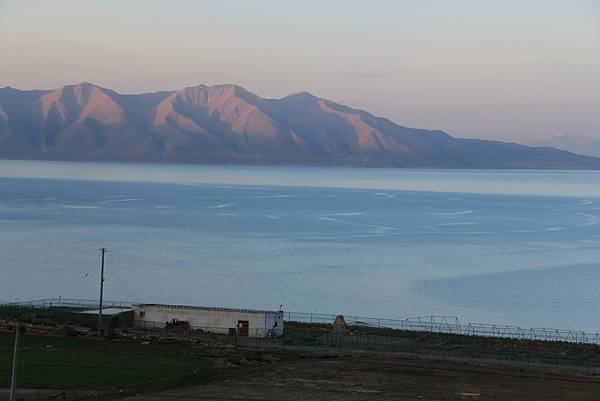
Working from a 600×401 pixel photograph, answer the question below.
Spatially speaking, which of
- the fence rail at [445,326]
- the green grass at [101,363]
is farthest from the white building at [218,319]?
the fence rail at [445,326]

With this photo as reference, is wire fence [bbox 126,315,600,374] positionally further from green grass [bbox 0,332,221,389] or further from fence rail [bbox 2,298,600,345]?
fence rail [bbox 2,298,600,345]

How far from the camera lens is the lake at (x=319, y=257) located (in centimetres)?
5075

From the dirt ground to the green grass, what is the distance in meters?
1.47

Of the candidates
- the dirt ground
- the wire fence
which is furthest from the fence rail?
the dirt ground

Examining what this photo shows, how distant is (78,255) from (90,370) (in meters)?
42.8

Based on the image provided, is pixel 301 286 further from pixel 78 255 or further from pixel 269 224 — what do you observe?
pixel 269 224

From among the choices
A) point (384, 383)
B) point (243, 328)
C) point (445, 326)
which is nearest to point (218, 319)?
point (243, 328)

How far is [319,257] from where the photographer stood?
2633 inches

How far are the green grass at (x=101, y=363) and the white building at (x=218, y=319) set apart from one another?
3.62m

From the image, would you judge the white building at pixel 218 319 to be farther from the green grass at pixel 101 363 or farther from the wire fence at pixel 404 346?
the green grass at pixel 101 363

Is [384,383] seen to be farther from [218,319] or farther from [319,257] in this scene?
[319,257]

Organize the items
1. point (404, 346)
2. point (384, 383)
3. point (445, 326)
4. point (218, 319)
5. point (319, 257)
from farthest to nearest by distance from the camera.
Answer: point (319, 257) → point (445, 326) → point (218, 319) → point (404, 346) → point (384, 383)

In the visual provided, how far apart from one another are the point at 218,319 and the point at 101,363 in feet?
24.3

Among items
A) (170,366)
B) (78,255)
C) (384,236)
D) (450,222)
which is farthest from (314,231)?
(170,366)
